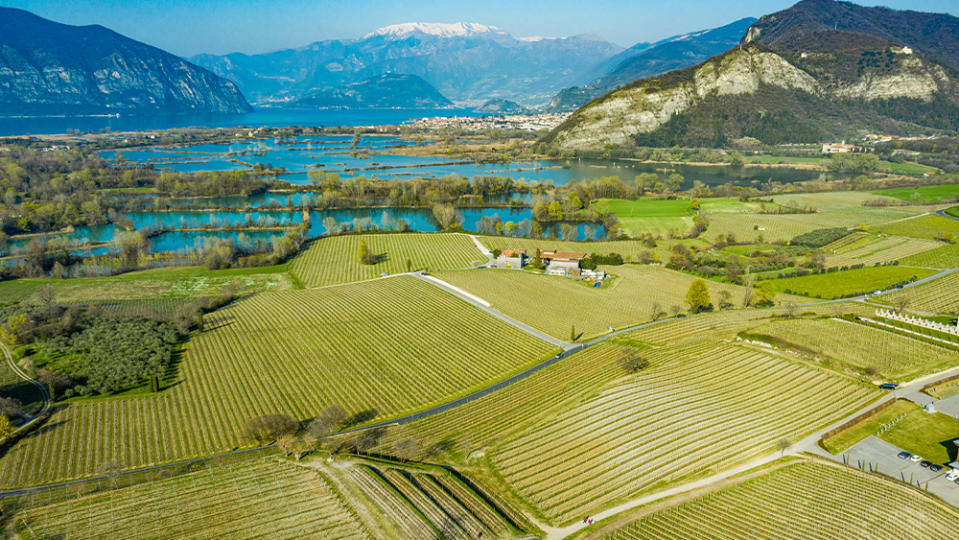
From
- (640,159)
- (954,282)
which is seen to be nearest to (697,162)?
(640,159)

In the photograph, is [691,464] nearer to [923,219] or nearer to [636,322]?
[636,322]

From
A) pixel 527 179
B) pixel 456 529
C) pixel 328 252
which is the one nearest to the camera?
pixel 456 529

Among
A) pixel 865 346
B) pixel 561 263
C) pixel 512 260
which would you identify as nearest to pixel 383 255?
pixel 512 260

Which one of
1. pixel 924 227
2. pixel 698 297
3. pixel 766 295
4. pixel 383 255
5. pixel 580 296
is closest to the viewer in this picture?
pixel 698 297

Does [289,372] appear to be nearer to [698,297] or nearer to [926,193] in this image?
[698,297]

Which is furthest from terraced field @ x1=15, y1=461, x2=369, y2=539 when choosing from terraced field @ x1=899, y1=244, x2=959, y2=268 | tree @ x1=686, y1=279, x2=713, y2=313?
terraced field @ x1=899, y1=244, x2=959, y2=268

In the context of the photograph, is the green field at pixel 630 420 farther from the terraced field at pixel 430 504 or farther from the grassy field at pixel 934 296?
the grassy field at pixel 934 296
